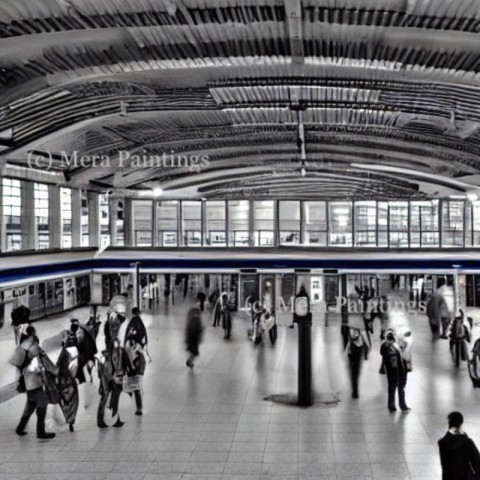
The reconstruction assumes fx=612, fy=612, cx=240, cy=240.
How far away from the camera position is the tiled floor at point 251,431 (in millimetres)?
6855

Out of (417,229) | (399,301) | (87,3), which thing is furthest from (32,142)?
(417,229)

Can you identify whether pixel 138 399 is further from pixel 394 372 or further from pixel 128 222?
pixel 128 222

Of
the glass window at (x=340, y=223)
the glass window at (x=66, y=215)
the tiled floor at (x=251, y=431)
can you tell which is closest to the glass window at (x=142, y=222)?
the glass window at (x=66, y=215)

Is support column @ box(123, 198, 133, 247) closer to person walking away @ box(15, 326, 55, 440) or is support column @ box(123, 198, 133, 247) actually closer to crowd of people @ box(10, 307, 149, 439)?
crowd of people @ box(10, 307, 149, 439)

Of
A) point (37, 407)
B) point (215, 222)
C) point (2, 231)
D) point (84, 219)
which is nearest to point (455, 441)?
point (37, 407)

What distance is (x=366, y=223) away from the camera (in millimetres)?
26031

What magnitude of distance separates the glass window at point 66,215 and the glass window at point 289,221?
854 centimetres

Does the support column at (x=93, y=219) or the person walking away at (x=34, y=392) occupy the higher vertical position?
the support column at (x=93, y=219)

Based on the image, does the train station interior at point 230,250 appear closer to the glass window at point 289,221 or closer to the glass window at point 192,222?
the glass window at point 289,221

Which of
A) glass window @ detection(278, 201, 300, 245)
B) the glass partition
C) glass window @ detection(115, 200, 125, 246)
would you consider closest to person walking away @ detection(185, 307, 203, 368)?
the glass partition

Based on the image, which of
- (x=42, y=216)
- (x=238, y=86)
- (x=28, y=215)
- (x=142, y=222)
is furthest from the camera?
(x=142, y=222)

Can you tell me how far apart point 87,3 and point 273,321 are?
34.0 ft

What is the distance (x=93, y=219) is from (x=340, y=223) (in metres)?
10.1

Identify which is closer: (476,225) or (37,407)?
(37,407)
